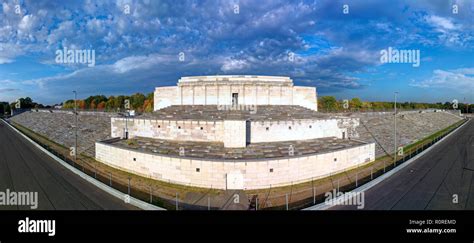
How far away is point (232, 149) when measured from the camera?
21.1 meters

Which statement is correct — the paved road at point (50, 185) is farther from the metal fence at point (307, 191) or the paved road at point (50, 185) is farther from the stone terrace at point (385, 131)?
the stone terrace at point (385, 131)

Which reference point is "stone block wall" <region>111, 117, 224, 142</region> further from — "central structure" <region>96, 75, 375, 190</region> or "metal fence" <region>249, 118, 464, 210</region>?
"metal fence" <region>249, 118, 464, 210</region>

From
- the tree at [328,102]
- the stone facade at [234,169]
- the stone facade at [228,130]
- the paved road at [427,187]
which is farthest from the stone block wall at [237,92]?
the tree at [328,102]

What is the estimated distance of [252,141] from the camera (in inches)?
950

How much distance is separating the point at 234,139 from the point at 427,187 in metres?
14.7

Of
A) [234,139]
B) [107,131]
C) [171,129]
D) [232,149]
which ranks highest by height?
[171,129]

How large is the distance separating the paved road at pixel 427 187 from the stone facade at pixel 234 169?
421 cm

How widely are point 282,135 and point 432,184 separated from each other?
12.6 meters

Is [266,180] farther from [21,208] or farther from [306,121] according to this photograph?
[21,208]

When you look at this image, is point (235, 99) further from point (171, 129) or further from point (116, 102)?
point (116, 102)

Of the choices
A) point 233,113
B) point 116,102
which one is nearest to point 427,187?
point 233,113

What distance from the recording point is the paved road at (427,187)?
14109 mm

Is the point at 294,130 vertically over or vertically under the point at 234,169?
over
